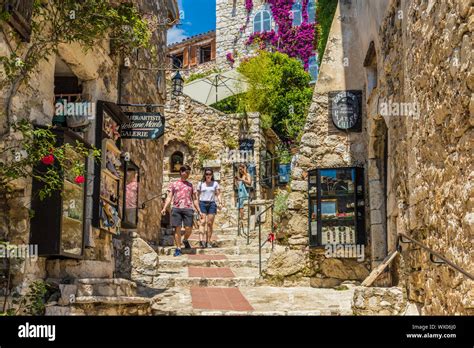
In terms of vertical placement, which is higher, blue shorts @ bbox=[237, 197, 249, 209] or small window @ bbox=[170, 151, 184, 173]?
small window @ bbox=[170, 151, 184, 173]

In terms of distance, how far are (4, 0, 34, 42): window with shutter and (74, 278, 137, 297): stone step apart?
2.36m

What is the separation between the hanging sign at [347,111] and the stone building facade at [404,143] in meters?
0.09

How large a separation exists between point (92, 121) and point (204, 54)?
94.1 ft

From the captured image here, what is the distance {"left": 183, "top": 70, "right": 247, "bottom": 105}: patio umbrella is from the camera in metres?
23.1

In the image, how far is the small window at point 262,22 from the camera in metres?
31.7

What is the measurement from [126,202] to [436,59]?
5.05 m

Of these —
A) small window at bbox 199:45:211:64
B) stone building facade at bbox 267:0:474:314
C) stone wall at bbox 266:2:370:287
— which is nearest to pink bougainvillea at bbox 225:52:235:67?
small window at bbox 199:45:211:64

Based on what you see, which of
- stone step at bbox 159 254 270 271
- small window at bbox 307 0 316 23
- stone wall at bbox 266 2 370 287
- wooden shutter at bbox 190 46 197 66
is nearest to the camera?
stone wall at bbox 266 2 370 287

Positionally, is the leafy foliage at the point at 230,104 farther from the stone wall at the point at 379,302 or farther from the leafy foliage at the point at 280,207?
the stone wall at the point at 379,302

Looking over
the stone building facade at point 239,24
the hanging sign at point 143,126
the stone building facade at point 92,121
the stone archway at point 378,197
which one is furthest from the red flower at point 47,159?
the stone building facade at point 239,24

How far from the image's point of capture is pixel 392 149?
728 centimetres

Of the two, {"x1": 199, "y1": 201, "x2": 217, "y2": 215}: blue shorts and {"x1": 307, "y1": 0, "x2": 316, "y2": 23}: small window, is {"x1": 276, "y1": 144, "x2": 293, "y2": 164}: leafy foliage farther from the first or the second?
{"x1": 307, "y1": 0, "x2": 316, "y2": 23}: small window

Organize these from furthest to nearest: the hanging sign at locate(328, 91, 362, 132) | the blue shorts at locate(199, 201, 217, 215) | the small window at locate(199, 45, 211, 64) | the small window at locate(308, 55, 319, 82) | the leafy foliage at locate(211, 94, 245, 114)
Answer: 1. the small window at locate(199, 45, 211, 64)
2. the small window at locate(308, 55, 319, 82)
3. the leafy foliage at locate(211, 94, 245, 114)
4. the blue shorts at locate(199, 201, 217, 215)
5. the hanging sign at locate(328, 91, 362, 132)
